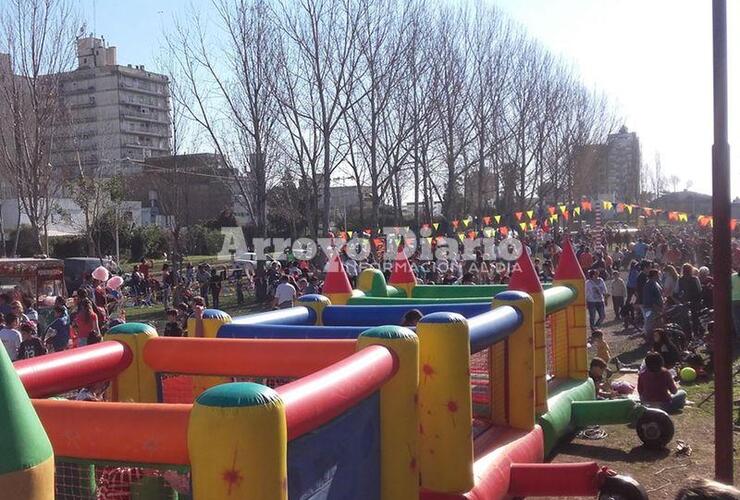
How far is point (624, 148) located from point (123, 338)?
3859 inches

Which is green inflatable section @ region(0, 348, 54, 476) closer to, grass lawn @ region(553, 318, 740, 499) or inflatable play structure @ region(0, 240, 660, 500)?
inflatable play structure @ region(0, 240, 660, 500)

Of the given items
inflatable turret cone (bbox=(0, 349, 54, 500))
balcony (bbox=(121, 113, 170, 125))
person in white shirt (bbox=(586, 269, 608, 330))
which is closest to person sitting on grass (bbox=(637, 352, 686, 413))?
person in white shirt (bbox=(586, 269, 608, 330))

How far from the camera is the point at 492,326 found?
606cm

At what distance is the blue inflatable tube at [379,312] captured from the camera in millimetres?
7270

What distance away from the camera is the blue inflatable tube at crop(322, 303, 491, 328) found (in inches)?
286

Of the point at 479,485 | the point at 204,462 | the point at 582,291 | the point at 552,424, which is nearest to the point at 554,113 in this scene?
the point at 582,291

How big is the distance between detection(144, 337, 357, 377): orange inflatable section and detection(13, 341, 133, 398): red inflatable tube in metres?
0.24

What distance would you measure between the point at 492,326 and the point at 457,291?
15.0 feet

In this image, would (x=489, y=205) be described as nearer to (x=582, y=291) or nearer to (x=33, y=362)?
(x=582, y=291)

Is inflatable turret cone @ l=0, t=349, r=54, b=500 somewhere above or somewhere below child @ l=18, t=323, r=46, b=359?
above

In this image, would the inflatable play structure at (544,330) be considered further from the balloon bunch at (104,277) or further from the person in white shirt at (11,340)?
the balloon bunch at (104,277)

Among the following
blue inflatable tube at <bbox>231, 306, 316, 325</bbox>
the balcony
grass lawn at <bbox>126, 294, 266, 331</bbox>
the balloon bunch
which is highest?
the balcony

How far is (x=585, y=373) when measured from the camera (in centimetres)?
967

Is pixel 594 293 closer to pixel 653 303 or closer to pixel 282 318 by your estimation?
pixel 653 303
